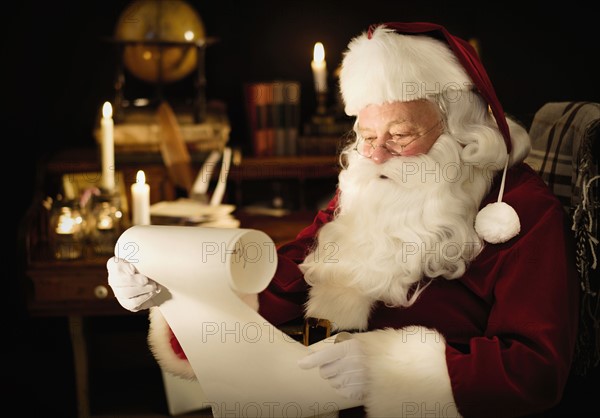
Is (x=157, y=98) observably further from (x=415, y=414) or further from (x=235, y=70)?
(x=415, y=414)

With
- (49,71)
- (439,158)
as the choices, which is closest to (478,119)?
(439,158)

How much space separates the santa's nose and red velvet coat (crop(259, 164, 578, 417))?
234 millimetres

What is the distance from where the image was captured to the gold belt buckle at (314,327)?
72.9 inches

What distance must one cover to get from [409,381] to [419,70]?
64 cm

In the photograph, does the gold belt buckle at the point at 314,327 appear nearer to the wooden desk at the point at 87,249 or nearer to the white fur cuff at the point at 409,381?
the white fur cuff at the point at 409,381

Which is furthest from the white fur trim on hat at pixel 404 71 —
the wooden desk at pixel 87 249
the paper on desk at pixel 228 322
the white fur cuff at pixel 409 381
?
the wooden desk at pixel 87 249

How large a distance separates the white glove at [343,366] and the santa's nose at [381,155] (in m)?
0.40

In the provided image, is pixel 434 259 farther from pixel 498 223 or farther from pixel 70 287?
pixel 70 287

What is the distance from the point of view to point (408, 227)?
5.82ft

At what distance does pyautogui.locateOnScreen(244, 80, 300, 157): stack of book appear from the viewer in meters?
3.11

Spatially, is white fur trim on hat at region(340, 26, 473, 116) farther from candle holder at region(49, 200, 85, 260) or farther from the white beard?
candle holder at region(49, 200, 85, 260)

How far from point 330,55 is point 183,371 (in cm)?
182

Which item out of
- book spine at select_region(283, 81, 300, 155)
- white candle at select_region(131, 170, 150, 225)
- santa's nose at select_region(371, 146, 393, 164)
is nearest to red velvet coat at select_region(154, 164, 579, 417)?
santa's nose at select_region(371, 146, 393, 164)

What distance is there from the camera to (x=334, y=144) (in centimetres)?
315
